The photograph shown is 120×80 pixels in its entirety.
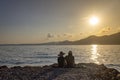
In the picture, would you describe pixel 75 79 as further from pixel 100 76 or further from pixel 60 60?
pixel 60 60

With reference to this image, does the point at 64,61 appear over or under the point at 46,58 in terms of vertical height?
over

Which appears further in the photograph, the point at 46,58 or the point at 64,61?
the point at 46,58

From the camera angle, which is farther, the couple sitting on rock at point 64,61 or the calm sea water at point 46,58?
the calm sea water at point 46,58

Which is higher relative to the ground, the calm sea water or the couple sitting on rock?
the couple sitting on rock

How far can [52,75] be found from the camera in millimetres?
18438

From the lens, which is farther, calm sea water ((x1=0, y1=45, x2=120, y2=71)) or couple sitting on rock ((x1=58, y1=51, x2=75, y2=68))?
calm sea water ((x1=0, y1=45, x2=120, y2=71))

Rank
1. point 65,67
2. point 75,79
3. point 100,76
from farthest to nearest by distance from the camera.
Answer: point 65,67 → point 100,76 → point 75,79

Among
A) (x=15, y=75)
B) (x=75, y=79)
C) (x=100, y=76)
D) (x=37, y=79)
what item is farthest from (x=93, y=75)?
(x=15, y=75)

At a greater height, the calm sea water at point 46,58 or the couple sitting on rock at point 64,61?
the couple sitting on rock at point 64,61

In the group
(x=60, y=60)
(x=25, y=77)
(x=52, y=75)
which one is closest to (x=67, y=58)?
(x=60, y=60)

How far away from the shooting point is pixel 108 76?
18.2 m

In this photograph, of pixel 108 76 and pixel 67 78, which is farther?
pixel 108 76

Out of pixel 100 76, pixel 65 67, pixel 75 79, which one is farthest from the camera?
pixel 65 67

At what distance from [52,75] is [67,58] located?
5366mm
